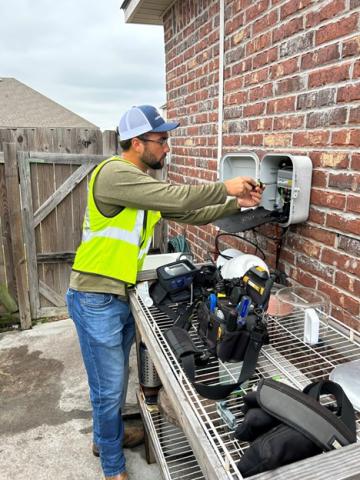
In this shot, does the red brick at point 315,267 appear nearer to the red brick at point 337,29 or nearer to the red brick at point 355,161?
the red brick at point 355,161

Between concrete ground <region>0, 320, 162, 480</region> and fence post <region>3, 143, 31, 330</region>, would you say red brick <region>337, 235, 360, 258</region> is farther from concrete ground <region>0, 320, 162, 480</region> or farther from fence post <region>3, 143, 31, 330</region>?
fence post <region>3, 143, 31, 330</region>

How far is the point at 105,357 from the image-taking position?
2344 millimetres

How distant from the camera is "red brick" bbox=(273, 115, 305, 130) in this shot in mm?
2076

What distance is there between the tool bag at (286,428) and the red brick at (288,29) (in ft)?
5.94

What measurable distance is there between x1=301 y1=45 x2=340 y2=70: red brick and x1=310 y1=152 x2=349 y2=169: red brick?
42cm

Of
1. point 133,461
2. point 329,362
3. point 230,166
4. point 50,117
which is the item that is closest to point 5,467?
point 133,461

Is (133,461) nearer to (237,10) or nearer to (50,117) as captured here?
(237,10)

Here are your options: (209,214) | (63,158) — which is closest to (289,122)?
(209,214)

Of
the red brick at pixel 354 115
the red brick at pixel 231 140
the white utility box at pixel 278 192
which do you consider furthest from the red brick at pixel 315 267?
the red brick at pixel 231 140

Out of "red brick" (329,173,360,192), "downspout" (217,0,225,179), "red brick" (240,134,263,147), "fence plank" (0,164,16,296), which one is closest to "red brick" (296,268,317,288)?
"red brick" (329,173,360,192)

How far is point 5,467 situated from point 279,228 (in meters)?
2.45

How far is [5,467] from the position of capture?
2.71m

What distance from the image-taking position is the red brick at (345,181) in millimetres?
1723

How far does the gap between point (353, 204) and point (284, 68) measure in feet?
3.00
